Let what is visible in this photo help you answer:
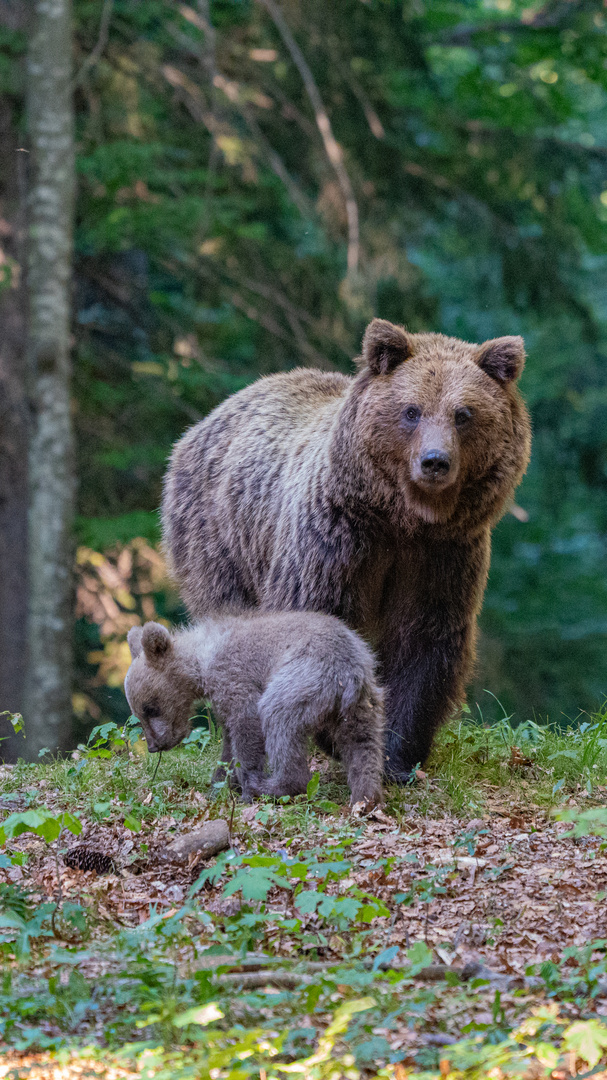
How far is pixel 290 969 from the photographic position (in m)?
3.41

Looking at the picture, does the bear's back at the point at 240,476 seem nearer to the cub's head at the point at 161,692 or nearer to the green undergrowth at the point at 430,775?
the green undergrowth at the point at 430,775

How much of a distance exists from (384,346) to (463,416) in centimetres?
58

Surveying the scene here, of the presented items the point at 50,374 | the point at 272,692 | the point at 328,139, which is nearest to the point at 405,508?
the point at 272,692

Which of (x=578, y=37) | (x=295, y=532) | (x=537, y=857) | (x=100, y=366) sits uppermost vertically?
(x=578, y=37)

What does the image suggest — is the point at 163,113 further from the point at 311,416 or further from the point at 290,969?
the point at 290,969

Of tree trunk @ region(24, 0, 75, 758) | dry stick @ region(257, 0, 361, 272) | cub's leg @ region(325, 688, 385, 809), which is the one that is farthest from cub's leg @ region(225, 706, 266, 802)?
dry stick @ region(257, 0, 361, 272)

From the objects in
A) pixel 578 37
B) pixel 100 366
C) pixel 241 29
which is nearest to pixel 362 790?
pixel 100 366

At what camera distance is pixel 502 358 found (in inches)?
223

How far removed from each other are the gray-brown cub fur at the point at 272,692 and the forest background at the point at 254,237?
4.63 meters

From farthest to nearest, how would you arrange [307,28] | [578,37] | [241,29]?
[578,37] < [241,29] < [307,28]

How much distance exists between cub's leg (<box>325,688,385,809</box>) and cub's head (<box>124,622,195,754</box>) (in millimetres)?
808

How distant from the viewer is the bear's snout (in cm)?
522

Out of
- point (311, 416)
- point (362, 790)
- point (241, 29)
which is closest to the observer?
point (362, 790)

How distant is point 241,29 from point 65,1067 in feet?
38.2
